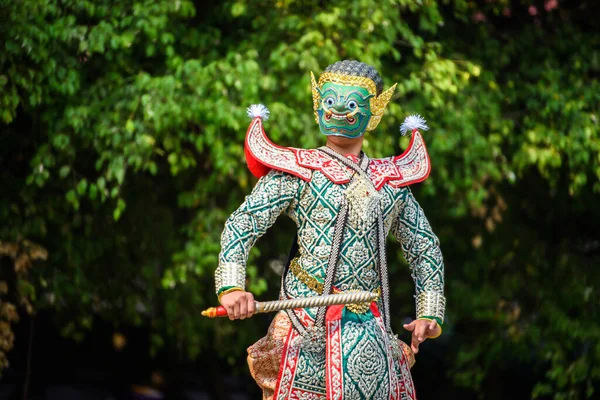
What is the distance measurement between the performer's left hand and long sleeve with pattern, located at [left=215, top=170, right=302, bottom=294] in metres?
0.74

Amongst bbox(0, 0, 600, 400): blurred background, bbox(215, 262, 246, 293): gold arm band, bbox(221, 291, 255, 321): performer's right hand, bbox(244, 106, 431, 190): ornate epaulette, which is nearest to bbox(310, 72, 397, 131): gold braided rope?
bbox(244, 106, 431, 190): ornate epaulette

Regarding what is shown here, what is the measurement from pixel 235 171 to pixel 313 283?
2.88 m

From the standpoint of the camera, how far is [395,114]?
25.6 ft

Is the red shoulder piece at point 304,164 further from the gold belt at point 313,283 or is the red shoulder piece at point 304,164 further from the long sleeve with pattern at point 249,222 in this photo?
the gold belt at point 313,283

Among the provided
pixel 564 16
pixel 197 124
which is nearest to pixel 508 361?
pixel 564 16

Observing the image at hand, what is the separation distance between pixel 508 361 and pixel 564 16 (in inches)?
124

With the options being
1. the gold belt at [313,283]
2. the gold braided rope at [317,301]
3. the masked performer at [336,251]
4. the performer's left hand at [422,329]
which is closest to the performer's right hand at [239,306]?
the gold braided rope at [317,301]

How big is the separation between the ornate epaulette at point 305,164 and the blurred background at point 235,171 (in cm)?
213

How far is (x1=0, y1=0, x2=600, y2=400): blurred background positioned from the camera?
24.9 ft

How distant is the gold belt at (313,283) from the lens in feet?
16.3

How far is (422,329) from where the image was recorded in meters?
5.07

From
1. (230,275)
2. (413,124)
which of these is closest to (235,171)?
(413,124)

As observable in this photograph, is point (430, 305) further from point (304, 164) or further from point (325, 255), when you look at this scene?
point (304, 164)

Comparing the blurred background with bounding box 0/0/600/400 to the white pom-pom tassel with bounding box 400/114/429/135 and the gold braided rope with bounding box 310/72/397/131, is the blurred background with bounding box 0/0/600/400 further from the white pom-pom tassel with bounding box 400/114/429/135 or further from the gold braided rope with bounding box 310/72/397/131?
the gold braided rope with bounding box 310/72/397/131
